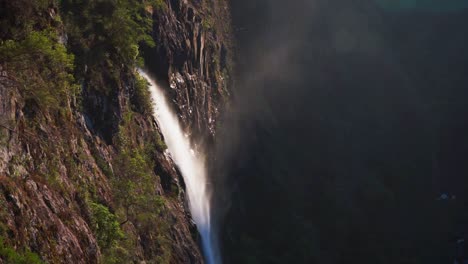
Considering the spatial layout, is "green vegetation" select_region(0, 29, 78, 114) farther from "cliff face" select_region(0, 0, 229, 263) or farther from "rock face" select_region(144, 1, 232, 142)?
"rock face" select_region(144, 1, 232, 142)

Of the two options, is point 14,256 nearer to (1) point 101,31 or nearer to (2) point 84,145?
(2) point 84,145

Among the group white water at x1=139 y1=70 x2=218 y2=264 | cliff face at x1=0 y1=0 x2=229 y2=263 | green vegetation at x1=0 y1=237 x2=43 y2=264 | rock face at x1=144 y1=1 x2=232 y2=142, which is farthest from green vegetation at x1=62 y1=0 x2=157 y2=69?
green vegetation at x1=0 y1=237 x2=43 y2=264

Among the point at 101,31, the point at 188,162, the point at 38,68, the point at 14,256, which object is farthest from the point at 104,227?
the point at 188,162

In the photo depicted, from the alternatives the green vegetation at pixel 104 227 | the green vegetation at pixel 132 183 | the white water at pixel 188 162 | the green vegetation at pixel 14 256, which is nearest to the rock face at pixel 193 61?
the white water at pixel 188 162

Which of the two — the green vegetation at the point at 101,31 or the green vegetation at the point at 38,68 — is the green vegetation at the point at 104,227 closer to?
the green vegetation at the point at 38,68

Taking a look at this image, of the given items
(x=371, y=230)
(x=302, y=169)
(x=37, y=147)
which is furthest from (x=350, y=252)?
(x=37, y=147)

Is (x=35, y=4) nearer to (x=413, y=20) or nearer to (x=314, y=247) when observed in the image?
(x=314, y=247)
